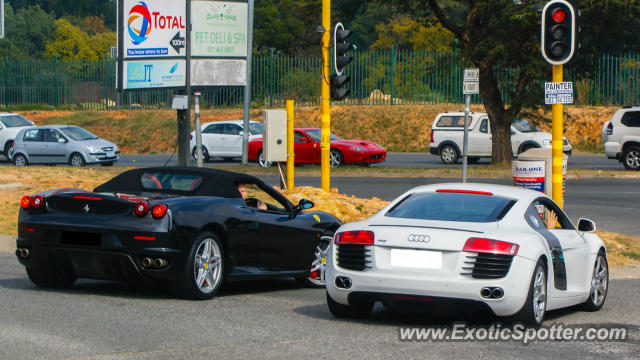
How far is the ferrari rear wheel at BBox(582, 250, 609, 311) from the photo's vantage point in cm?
979

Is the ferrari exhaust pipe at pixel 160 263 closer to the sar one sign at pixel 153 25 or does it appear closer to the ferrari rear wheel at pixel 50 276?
the ferrari rear wheel at pixel 50 276

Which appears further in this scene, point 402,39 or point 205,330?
point 402,39

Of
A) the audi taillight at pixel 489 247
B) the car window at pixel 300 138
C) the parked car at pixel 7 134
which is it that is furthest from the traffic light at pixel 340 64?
the parked car at pixel 7 134

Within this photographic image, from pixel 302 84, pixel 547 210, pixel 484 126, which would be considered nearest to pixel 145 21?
pixel 484 126

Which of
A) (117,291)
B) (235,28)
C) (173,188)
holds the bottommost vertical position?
(117,291)

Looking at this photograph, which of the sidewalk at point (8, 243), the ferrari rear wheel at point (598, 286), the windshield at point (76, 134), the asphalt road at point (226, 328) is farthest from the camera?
the windshield at point (76, 134)

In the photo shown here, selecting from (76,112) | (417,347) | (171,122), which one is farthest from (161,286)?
(76,112)

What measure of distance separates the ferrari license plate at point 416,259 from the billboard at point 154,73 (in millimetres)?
17487

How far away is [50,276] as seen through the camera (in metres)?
10.2

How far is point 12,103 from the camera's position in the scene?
2210 inches

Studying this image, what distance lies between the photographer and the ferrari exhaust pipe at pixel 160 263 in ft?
30.4

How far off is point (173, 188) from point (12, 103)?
48427 millimetres

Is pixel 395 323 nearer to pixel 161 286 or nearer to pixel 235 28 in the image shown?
pixel 161 286

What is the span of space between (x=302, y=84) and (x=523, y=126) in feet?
52.8
